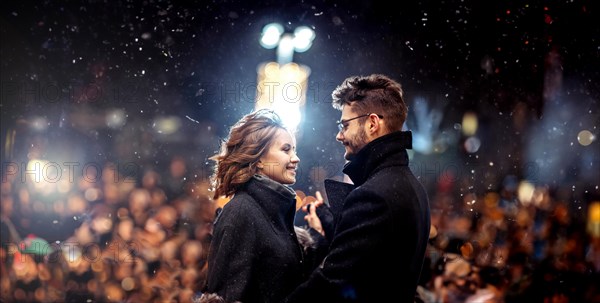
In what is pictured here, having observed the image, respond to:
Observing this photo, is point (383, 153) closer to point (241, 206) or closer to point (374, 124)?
point (374, 124)

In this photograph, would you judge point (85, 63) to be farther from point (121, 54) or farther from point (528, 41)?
point (528, 41)

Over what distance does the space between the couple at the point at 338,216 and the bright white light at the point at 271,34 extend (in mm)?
1756

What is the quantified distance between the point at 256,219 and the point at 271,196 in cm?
14

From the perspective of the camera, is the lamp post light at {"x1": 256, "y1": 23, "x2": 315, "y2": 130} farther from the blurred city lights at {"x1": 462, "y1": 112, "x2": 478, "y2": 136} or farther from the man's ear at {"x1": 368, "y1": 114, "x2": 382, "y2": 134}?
the blurred city lights at {"x1": 462, "y1": 112, "x2": 478, "y2": 136}

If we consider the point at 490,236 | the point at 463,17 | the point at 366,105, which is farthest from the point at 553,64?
the point at 366,105

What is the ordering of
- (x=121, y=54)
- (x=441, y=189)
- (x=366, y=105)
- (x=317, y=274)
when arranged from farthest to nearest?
(x=441, y=189), (x=121, y=54), (x=366, y=105), (x=317, y=274)

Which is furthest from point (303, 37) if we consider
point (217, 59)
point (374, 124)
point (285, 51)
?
point (374, 124)

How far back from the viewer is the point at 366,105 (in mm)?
2045

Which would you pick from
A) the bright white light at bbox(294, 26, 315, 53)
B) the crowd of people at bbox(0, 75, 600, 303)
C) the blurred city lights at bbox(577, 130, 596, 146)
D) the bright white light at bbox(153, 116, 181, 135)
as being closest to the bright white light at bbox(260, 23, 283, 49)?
the bright white light at bbox(294, 26, 315, 53)

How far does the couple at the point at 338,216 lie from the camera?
70.1 inches

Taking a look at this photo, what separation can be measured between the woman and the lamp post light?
1.16 m

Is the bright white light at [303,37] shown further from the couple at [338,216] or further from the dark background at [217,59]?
the couple at [338,216]

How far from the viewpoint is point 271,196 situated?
6.88ft

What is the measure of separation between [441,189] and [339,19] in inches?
145
